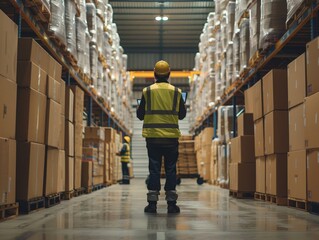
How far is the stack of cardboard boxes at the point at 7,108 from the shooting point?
14.3ft

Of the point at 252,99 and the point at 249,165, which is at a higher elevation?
the point at 252,99

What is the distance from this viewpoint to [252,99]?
313 inches

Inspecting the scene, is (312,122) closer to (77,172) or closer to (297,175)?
(297,175)

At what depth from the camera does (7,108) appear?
4.48 m

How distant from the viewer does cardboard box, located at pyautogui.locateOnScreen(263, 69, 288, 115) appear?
6422 millimetres

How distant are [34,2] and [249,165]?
13.8ft

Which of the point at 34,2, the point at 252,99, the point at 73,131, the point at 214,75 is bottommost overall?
the point at 73,131

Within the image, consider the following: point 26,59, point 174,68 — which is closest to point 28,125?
point 26,59

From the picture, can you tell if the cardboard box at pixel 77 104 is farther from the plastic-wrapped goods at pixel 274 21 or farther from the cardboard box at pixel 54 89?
the plastic-wrapped goods at pixel 274 21

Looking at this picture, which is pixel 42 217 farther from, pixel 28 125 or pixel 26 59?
pixel 26 59

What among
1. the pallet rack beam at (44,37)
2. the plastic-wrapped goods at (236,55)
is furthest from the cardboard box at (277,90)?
the plastic-wrapped goods at (236,55)

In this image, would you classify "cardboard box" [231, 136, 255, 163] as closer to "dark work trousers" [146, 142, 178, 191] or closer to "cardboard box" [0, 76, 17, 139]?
"dark work trousers" [146, 142, 178, 191]

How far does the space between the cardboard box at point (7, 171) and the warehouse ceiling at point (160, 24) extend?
1695 cm

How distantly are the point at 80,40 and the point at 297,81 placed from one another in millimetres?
4476
